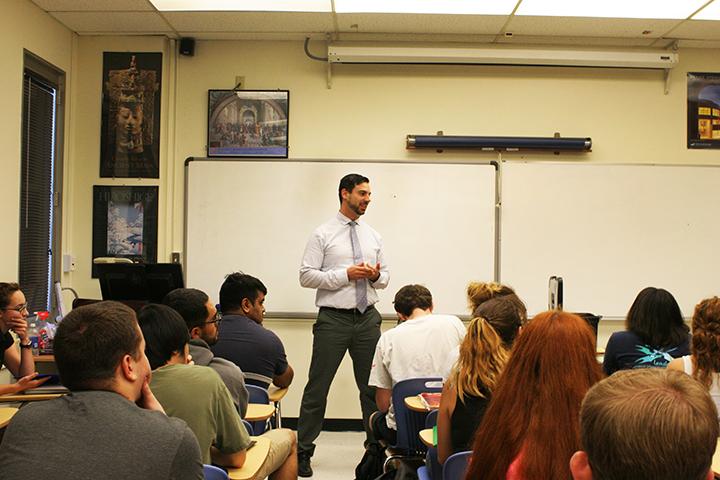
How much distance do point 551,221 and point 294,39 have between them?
256 centimetres

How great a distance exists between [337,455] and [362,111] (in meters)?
2.71

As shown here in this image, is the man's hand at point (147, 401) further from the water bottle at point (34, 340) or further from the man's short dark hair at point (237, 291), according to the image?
the water bottle at point (34, 340)

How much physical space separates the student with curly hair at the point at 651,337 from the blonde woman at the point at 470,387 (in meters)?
1.54

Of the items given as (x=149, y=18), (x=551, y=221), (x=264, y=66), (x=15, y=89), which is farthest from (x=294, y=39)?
(x=551, y=221)

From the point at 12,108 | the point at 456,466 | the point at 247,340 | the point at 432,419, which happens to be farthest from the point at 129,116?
the point at 456,466

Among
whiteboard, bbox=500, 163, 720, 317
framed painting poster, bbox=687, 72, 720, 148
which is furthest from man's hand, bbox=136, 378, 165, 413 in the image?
framed painting poster, bbox=687, 72, 720, 148

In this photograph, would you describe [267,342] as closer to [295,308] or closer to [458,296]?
[295,308]

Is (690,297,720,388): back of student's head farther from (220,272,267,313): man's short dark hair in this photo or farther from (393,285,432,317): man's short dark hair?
(220,272,267,313): man's short dark hair

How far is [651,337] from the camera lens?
12.2 ft

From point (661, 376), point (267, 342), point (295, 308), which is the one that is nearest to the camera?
point (661, 376)

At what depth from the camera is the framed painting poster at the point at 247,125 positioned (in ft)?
18.9

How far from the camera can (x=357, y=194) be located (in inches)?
192

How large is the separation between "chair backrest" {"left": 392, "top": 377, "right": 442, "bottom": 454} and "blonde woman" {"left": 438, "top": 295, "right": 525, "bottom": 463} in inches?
36.3

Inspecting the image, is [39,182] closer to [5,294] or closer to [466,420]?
[5,294]
